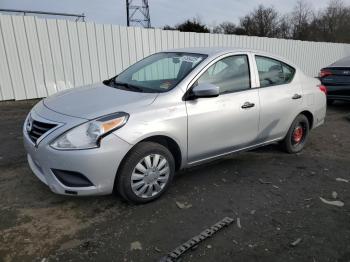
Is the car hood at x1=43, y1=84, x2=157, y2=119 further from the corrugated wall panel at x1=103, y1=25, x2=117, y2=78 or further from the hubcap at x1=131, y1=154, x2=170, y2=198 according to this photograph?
the corrugated wall panel at x1=103, y1=25, x2=117, y2=78

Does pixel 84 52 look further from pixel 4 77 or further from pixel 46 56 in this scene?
pixel 4 77

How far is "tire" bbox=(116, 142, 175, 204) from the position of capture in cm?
310

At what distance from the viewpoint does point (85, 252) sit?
2611 millimetres

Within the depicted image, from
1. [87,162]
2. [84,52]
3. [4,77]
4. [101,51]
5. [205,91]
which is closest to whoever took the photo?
[87,162]

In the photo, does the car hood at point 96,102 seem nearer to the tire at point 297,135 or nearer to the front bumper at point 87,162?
the front bumper at point 87,162

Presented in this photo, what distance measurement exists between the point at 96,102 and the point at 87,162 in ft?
2.35

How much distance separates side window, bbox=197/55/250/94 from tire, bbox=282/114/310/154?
1.28m

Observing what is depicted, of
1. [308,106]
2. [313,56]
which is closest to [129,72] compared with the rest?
[308,106]

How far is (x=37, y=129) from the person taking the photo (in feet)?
10.3

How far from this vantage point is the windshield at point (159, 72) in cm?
364

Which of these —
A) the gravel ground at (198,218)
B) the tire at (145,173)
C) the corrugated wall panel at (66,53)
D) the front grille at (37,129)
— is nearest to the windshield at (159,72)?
the tire at (145,173)

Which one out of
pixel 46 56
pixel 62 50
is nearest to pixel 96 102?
pixel 46 56

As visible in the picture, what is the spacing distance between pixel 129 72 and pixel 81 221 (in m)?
2.18

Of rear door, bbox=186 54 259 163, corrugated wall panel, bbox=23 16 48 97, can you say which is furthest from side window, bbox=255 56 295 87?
corrugated wall panel, bbox=23 16 48 97
